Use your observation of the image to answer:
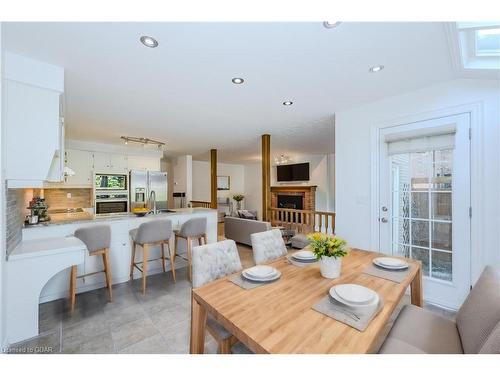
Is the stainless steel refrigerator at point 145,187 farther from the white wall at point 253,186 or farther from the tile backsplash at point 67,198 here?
the white wall at point 253,186

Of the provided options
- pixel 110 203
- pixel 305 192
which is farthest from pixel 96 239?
pixel 305 192

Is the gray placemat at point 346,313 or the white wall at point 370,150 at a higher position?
the white wall at point 370,150

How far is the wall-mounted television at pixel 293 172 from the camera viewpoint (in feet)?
24.5

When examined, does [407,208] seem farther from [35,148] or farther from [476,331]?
[35,148]

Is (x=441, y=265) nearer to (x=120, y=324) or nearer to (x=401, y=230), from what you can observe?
(x=401, y=230)

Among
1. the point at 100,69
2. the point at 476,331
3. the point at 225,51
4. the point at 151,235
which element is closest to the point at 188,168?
the point at 151,235

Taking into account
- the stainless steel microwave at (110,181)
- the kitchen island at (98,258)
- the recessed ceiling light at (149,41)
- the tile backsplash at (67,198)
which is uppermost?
the recessed ceiling light at (149,41)

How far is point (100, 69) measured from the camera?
1.92 m

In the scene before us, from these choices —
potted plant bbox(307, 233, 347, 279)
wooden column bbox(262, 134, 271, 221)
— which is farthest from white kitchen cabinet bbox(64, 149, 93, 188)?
potted plant bbox(307, 233, 347, 279)

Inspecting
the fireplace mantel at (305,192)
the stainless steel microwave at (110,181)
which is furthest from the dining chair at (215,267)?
the fireplace mantel at (305,192)

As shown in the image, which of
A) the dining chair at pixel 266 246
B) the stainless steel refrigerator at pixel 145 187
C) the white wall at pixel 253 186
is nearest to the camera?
the dining chair at pixel 266 246

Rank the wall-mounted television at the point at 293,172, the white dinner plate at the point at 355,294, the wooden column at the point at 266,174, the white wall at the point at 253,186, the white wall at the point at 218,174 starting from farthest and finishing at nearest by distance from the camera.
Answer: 1. the white wall at the point at 253,186
2. the white wall at the point at 218,174
3. the wall-mounted television at the point at 293,172
4. the wooden column at the point at 266,174
5. the white dinner plate at the point at 355,294

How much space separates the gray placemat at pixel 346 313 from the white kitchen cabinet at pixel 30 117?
2.37 metres

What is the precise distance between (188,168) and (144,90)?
14.5 feet
